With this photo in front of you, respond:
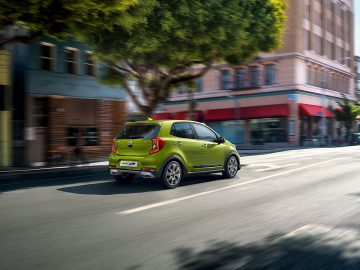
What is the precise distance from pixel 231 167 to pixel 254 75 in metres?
30.5

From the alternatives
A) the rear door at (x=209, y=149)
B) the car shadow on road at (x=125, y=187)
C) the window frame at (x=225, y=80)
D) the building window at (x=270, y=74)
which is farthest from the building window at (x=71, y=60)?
the window frame at (x=225, y=80)

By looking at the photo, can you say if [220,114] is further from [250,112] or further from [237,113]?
[250,112]

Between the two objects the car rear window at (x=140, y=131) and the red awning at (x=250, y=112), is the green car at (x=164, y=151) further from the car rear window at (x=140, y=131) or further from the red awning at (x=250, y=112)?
the red awning at (x=250, y=112)

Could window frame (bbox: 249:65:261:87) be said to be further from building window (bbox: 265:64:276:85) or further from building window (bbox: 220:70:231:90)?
building window (bbox: 220:70:231:90)

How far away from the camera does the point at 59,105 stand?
20047 mm

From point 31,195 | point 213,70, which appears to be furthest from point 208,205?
point 213,70

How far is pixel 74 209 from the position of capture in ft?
22.0

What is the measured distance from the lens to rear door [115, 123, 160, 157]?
29.0 ft

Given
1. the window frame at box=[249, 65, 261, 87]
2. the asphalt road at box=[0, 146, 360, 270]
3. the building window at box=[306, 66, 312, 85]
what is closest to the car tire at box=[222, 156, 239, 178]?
the asphalt road at box=[0, 146, 360, 270]

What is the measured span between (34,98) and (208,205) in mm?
14371

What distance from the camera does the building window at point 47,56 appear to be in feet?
63.8

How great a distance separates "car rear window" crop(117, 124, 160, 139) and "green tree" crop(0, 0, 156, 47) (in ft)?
13.4

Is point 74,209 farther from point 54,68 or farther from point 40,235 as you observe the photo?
point 54,68

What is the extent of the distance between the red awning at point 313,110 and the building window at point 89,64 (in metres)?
21.7
